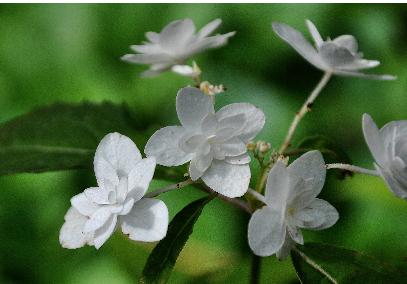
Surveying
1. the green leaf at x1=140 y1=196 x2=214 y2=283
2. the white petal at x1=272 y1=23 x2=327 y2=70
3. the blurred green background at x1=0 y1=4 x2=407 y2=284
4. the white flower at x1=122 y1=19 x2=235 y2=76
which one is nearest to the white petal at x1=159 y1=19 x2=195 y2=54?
the white flower at x1=122 y1=19 x2=235 y2=76

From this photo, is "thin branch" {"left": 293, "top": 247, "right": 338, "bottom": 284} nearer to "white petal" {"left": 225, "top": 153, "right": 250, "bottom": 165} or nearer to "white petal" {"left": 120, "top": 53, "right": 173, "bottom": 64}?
"white petal" {"left": 225, "top": 153, "right": 250, "bottom": 165}

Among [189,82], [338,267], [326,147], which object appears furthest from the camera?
[189,82]

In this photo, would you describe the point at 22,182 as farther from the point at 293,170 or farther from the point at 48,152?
the point at 293,170

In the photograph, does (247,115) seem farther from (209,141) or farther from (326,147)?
(326,147)

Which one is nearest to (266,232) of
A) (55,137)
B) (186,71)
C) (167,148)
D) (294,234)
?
(294,234)

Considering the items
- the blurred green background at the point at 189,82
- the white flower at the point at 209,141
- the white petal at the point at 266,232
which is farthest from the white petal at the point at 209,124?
the blurred green background at the point at 189,82

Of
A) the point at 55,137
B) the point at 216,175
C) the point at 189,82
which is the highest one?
the point at 216,175

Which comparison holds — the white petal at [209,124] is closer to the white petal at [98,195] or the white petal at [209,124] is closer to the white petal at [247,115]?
the white petal at [247,115]
